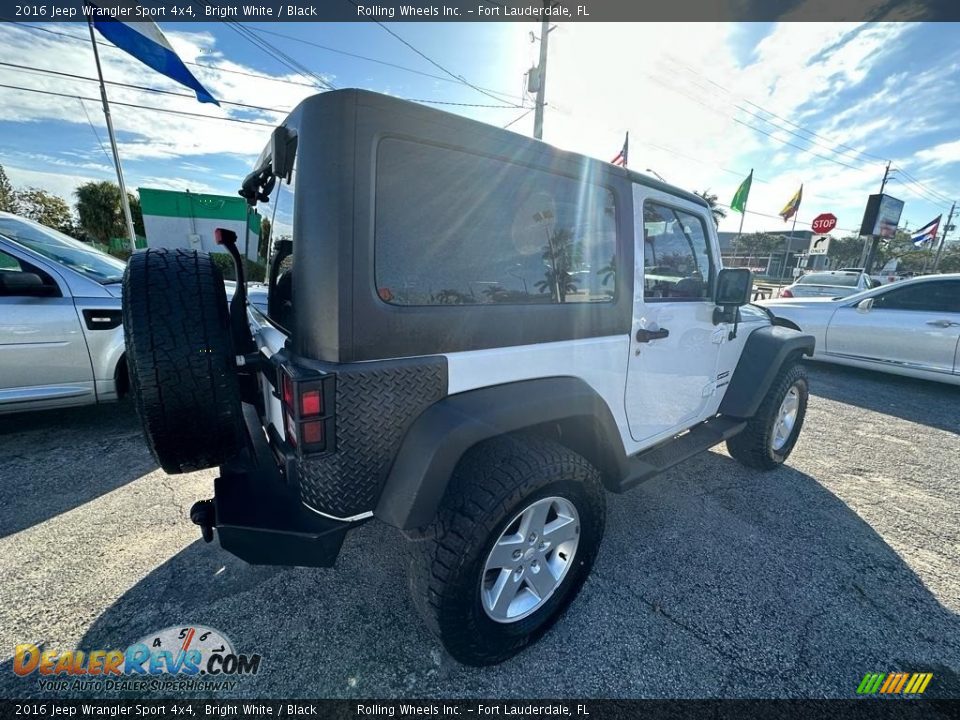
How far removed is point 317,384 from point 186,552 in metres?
1.80

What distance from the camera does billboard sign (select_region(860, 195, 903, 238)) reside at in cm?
2688

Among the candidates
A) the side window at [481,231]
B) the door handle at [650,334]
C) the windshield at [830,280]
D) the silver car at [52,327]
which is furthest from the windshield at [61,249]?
the windshield at [830,280]

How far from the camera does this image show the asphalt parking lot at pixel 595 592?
1688 millimetres

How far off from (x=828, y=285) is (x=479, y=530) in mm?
14991

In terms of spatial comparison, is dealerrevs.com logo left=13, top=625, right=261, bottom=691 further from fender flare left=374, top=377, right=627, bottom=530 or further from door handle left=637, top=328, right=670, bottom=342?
door handle left=637, top=328, right=670, bottom=342

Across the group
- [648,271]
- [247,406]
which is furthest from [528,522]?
[247,406]

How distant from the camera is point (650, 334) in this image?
2168 mm

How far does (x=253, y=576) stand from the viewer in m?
2.12

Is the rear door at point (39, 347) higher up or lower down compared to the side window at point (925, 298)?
lower down

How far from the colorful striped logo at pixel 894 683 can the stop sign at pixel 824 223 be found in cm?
3565

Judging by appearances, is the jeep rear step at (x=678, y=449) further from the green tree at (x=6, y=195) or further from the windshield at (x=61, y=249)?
the green tree at (x=6, y=195)

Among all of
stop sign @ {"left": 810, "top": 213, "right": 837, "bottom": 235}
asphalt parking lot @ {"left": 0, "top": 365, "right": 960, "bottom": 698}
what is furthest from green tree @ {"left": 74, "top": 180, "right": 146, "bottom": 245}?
stop sign @ {"left": 810, "top": 213, "right": 837, "bottom": 235}

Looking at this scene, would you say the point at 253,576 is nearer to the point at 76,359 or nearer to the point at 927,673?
the point at 76,359

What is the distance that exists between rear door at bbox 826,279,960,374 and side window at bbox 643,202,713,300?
5.20 metres
